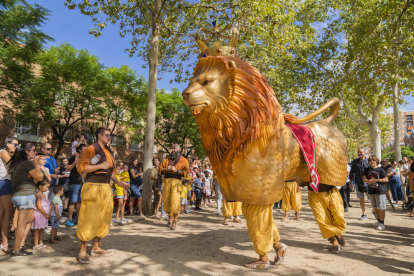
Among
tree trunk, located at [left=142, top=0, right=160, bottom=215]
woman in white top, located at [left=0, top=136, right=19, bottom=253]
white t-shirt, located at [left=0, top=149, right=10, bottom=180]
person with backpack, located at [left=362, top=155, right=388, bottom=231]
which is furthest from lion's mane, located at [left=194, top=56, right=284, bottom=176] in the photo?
tree trunk, located at [left=142, top=0, right=160, bottom=215]

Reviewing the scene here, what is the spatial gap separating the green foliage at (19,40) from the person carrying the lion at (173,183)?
945cm

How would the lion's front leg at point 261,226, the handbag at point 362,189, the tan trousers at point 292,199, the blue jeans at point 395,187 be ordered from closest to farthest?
the lion's front leg at point 261,226
the tan trousers at point 292,199
the handbag at point 362,189
the blue jeans at point 395,187

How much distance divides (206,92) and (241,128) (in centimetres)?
57

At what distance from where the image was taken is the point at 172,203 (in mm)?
5965

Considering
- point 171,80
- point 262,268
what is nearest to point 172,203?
point 262,268

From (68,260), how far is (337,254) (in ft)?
13.2

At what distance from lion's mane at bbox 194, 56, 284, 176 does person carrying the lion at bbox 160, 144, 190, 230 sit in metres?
3.17

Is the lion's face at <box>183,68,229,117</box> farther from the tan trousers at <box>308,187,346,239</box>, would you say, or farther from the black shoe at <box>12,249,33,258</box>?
the black shoe at <box>12,249,33,258</box>

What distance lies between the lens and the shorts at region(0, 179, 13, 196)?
163 inches

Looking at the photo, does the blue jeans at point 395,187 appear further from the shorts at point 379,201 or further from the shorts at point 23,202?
the shorts at point 23,202

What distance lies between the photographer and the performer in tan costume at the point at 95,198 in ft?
12.1

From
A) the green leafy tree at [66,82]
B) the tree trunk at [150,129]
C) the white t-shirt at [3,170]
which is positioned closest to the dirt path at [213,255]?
the white t-shirt at [3,170]

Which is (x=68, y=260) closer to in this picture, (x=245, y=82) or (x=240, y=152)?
(x=240, y=152)

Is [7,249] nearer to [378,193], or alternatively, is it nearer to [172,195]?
[172,195]
